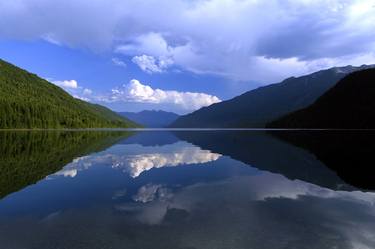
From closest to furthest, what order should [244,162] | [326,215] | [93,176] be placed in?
[326,215], [93,176], [244,162]

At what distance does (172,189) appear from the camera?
34.0 meters

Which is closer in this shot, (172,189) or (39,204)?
(39,204)

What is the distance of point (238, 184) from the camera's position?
3703cm

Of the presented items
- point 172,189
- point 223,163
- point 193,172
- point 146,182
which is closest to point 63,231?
point 172,189

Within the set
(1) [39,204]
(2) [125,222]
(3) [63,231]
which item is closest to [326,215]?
(2) [125,222]

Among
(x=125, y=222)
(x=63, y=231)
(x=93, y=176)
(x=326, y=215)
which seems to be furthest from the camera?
(x=93, y=176)

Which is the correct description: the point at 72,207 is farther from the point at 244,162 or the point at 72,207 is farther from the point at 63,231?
the point at 244,162

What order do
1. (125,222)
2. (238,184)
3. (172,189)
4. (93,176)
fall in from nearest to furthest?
1. (125,222)
2. (172,189)
3. (238,184)
4. (93,176)

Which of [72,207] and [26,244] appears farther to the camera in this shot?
[72,207]

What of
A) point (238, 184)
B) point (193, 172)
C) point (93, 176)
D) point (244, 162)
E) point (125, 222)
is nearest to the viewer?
point (125, 222)

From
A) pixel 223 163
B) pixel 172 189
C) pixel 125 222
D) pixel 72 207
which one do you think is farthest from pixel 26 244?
pixel 223 163

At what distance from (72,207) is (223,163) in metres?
31.4

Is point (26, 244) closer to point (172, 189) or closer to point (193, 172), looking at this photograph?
point (172, 189)

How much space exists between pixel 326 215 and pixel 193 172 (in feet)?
76.9
